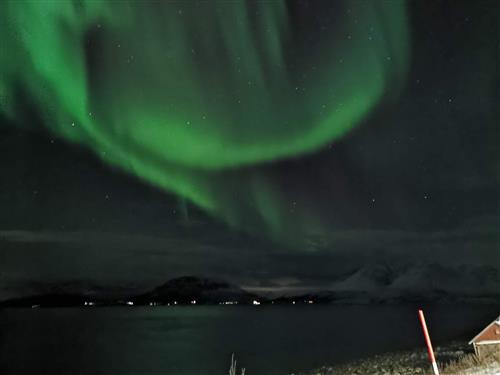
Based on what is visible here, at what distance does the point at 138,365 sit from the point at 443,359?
41.0 m

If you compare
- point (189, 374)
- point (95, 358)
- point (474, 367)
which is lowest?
point (474, 367)

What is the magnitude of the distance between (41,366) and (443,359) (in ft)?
164

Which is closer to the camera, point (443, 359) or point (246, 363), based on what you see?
point (443, 359)

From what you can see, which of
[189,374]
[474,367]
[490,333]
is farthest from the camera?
[189,374]

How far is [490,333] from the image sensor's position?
16906 mm

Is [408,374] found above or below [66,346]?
below

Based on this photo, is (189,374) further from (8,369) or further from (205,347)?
(205,347)

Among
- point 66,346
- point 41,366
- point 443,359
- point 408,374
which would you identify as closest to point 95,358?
point 41,366

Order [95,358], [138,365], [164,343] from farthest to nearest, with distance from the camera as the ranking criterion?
[164,343] < [95,358] < [138,365]

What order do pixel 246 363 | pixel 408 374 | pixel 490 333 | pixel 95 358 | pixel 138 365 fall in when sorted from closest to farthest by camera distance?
pixel 490 333
pixel 408 374
pixel 246 363
pixel 138 365
pixel 95 358

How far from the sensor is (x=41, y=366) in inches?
2566

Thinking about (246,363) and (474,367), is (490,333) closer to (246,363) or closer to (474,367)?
(474,367)

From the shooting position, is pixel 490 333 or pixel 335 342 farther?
pixel 335 342

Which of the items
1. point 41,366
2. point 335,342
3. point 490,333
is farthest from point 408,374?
point 335,342
